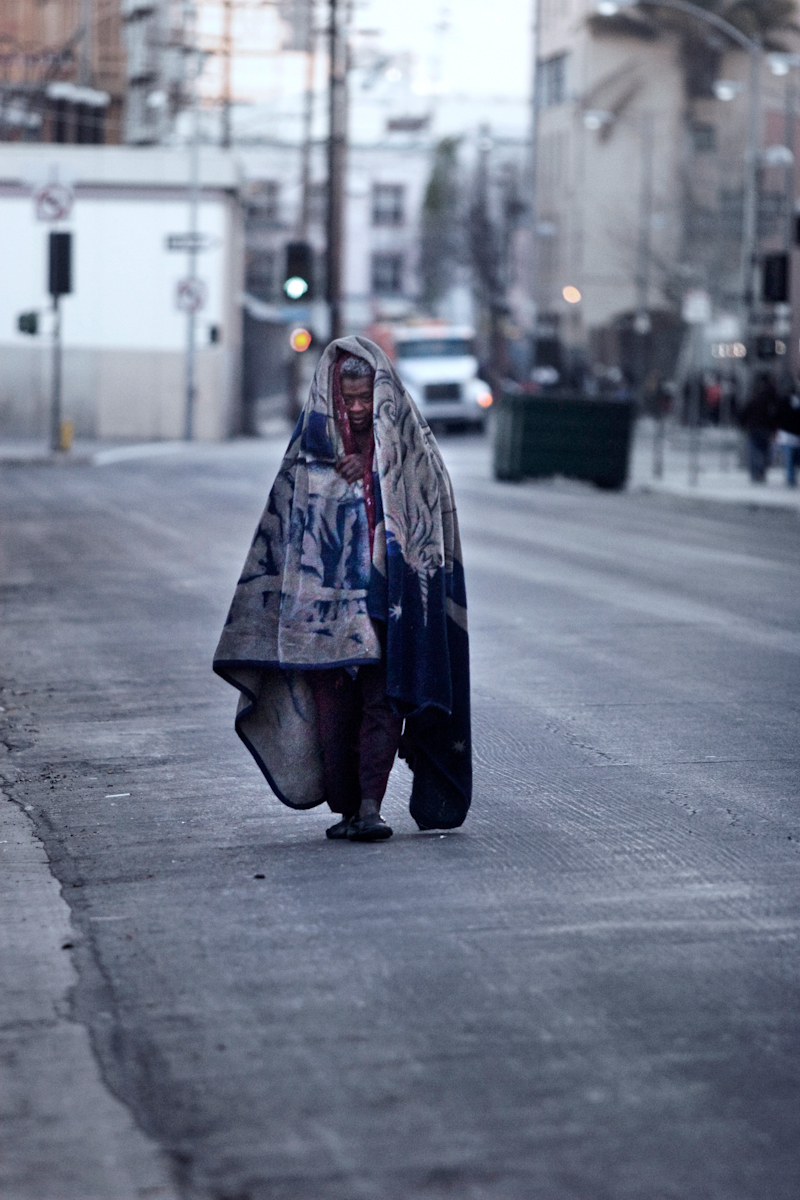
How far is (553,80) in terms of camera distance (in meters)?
81.2

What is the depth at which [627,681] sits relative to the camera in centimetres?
1060

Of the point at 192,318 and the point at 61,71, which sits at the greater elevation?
the point at 61,71

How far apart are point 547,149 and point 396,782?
76.4 m

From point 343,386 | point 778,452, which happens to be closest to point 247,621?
point 343,386

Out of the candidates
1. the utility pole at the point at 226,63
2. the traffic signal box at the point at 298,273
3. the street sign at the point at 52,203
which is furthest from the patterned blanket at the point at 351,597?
the utility pole at the point at 226,63

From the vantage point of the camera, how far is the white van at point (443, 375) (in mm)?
54875

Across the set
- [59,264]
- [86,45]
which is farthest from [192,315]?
[86,45]

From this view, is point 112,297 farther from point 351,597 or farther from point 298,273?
point 351,597

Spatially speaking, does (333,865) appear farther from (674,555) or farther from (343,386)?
(674,555)

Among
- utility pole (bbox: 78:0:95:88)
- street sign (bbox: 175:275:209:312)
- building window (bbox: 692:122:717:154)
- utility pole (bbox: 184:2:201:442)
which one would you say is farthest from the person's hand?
building window (bbox: 692:122:717:154)

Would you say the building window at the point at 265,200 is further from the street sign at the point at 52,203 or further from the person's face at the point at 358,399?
the person's face at the point at 358,399

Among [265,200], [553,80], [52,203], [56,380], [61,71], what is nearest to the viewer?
[52,203]

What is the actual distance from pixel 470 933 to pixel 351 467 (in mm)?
1685

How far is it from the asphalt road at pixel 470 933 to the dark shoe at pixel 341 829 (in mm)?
78
